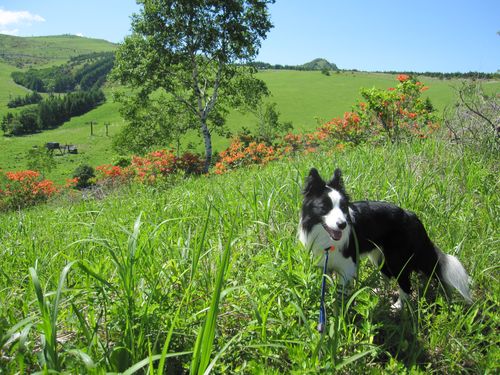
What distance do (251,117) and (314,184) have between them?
2063 inches

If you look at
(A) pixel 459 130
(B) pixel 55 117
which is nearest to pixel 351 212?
(A) pixel 459 130

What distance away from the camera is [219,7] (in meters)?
19.1

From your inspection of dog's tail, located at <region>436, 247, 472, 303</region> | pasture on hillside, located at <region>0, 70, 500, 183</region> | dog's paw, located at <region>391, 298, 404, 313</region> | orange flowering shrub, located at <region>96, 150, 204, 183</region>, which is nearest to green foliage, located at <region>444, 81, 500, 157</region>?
dog's tail, located at <region>436, 247, 472, 303</region>

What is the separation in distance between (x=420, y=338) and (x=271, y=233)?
1431 millimetres

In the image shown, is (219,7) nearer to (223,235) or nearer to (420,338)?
(223,235)

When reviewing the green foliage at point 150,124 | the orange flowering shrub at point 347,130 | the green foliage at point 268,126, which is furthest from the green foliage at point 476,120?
the green foliage at point 150,124

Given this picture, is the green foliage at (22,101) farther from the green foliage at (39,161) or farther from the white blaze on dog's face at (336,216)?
the white blaze on dog's face at (336,216)

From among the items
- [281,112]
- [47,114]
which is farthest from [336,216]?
[47,114]

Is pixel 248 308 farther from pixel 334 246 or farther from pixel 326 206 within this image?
pixel 326 206

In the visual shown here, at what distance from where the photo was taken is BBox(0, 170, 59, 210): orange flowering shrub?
1836cm

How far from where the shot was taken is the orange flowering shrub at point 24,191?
1836 centimetres

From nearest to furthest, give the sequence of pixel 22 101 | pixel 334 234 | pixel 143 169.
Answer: pixel 334 234 < pixel 143 169 < pixel 22 101

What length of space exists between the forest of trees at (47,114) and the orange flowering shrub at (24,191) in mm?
71755

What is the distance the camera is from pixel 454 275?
2.60 meters
